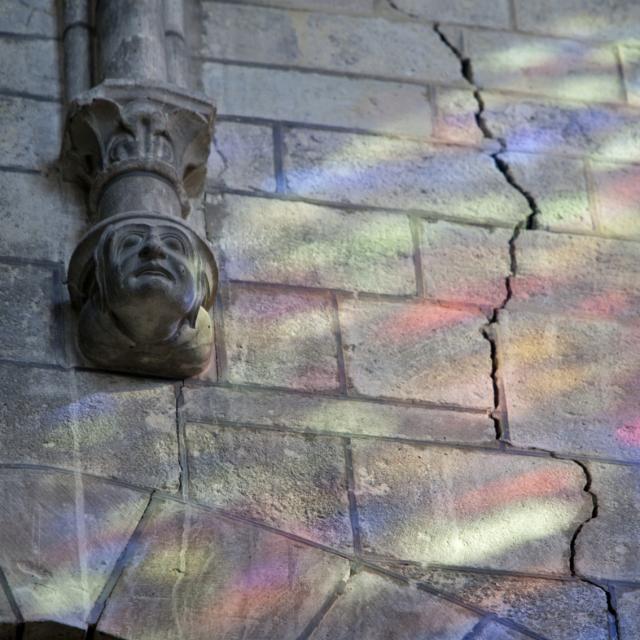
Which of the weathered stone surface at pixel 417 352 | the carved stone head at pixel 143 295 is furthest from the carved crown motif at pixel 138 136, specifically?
the weathered stone surface at pixel 417 352

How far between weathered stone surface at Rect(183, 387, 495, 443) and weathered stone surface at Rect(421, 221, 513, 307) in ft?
1.25

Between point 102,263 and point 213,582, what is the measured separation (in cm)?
77

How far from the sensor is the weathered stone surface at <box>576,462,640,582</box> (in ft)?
13.2

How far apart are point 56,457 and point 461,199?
4.31 ft

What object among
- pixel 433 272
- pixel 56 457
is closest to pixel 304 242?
pixel 433 272

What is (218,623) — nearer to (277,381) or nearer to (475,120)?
(277,381)

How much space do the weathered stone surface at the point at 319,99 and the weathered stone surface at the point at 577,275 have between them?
18.2 inches

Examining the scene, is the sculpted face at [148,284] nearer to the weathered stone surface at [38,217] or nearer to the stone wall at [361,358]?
the stone wall at [361,358]

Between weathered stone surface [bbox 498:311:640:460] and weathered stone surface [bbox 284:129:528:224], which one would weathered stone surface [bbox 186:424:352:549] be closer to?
weathered stone surface [bbox 498:311:640:460]

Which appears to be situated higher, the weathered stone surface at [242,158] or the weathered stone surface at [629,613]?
the weathered stone surface at [242,158]

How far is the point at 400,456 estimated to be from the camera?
13.6 feet

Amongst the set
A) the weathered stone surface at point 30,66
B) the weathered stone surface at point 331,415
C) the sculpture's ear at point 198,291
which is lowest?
the weathered stone surface at point 331,415

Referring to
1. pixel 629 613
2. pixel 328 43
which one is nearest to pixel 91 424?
pixel 629 613

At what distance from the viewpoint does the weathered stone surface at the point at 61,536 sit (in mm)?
3705
